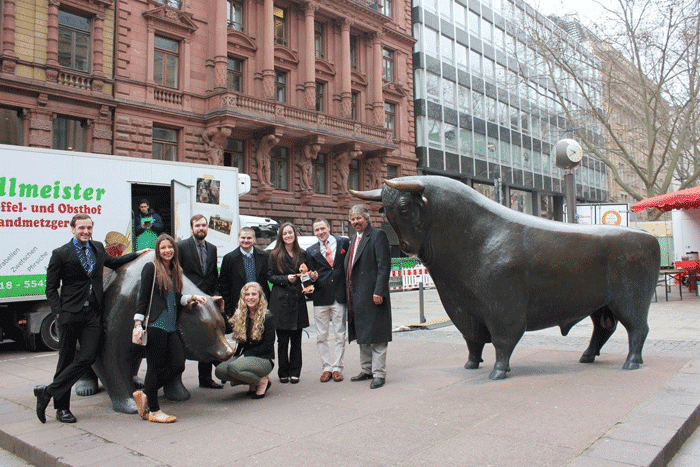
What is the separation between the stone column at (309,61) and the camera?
93.1 feet

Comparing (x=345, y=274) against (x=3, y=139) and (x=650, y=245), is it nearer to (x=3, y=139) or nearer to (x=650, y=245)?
(x=650, y=245)

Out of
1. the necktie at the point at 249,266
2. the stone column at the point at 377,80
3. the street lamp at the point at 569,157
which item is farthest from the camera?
the stone column at the point at 377,80

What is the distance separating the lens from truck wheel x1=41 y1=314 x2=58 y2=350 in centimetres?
982

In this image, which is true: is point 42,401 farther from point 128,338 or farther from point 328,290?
point 328,290

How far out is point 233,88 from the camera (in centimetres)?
2650

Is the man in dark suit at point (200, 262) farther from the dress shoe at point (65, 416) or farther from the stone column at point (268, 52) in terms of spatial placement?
the stone column at point (268, 52)

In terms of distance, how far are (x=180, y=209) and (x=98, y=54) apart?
13.5 m

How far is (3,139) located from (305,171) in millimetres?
12950

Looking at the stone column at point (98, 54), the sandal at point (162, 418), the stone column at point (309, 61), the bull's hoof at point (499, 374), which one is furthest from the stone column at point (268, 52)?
the sandal at point (162, 418)

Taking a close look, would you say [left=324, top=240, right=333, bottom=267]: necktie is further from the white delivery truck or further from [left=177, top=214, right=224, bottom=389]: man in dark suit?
the white delivery truck

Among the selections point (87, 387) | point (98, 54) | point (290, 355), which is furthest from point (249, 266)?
point (98, 54)

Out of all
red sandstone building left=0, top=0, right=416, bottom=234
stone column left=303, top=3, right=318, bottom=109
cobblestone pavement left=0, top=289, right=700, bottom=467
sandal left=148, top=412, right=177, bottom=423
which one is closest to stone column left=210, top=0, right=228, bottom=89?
red sandstone building left=0, top=0, right=416, bottom=234

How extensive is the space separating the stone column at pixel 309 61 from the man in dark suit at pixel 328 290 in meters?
22.8

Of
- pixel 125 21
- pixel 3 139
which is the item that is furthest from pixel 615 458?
pixel 125 21
